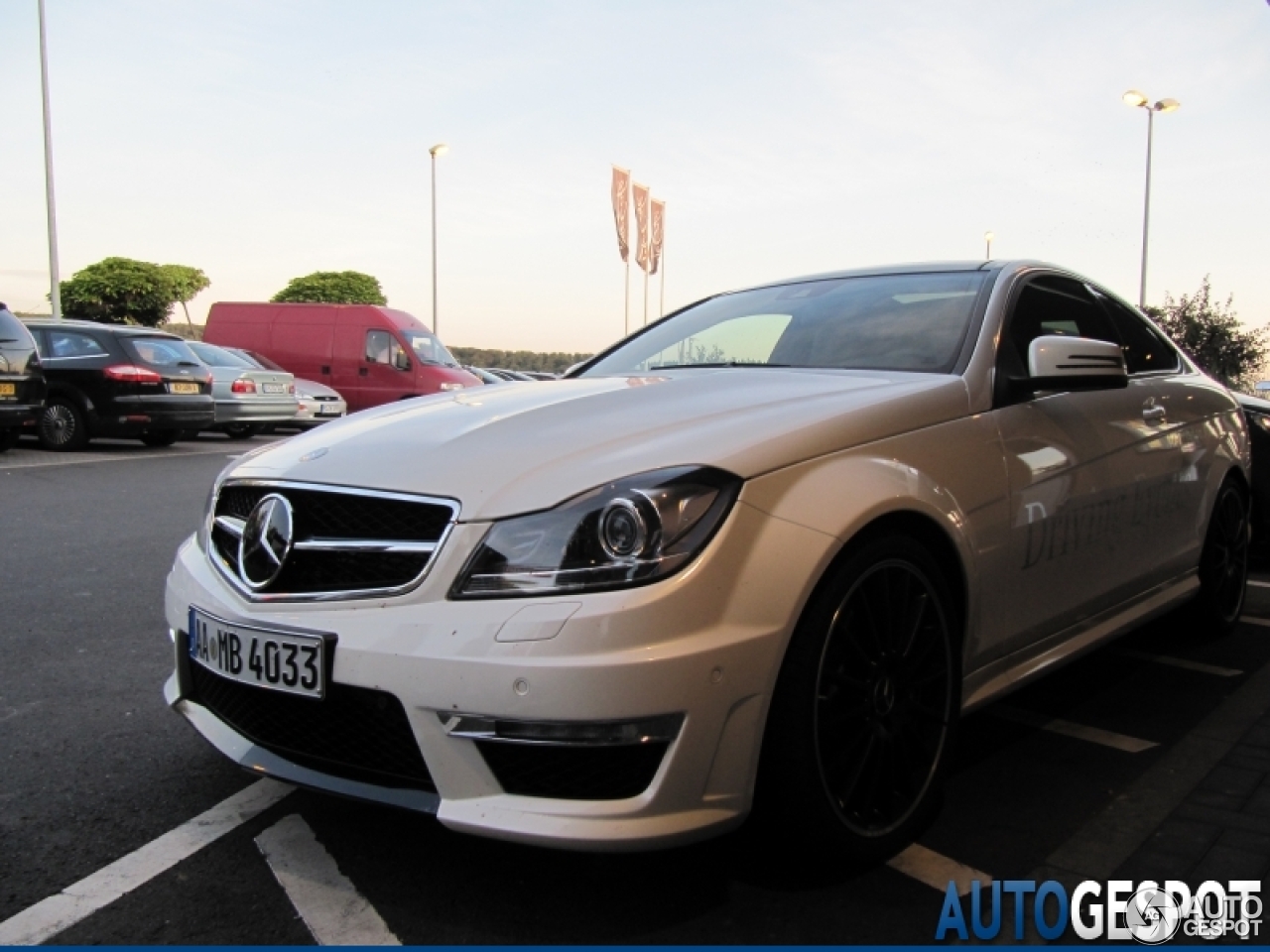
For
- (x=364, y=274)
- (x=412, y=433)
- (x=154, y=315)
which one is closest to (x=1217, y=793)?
(x=412, y=433)

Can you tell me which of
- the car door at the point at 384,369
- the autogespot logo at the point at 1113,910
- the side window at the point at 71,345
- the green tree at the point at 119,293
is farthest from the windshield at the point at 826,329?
the green tree at the point at 119,293

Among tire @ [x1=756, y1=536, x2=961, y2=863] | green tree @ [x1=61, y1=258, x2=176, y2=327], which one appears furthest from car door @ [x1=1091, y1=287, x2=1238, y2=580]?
green tree @ [x1=61, y1=258, x2=176, y2=327]

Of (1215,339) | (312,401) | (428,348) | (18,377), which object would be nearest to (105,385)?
(18,377)

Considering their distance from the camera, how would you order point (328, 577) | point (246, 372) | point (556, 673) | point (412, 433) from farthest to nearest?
1. point (246, 372)
2. point (412, 433)
3. point (328, 577)
4. point (556, 673)

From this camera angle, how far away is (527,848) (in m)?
2.62

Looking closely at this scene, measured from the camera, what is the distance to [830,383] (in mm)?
2967

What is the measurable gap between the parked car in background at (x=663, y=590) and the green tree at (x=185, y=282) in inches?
2229

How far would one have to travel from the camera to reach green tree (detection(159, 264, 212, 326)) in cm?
5522

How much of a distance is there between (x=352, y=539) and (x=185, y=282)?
59.3m

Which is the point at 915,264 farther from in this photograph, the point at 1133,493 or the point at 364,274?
the point at 364,274

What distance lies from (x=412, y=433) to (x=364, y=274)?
65.1 m

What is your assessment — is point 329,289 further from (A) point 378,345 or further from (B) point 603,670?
(B) point 603,670

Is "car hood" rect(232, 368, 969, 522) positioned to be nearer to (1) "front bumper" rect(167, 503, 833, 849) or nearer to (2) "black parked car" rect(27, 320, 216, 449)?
(1) "front bumper" rect(167, 503, 833, 849)

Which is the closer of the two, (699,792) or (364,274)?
(699,792)
